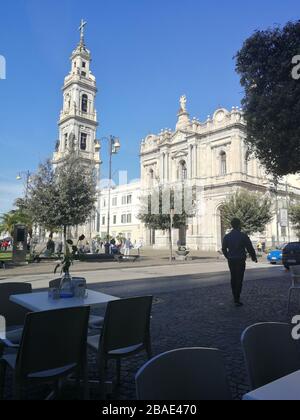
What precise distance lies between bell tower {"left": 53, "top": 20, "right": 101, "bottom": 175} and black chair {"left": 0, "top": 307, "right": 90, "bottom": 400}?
2248 inches

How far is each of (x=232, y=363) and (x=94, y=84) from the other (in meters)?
63.5

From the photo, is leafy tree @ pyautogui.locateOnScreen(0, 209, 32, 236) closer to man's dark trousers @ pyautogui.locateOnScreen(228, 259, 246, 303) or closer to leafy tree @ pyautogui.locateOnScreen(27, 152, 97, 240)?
leafy tree @ pyautogui.locateOnScreen(27, 152, 97, 240)

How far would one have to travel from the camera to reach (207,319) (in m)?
7.41

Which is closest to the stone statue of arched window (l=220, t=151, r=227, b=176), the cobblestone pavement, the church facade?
the church facade

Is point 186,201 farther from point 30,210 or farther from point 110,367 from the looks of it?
point 110,367

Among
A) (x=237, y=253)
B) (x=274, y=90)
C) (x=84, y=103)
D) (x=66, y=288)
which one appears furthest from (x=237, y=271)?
(x=84, y=103)

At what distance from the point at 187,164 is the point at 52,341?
52.3m

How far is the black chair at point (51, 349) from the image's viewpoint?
2969 millimetres

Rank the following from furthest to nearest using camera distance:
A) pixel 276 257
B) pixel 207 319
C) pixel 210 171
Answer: pixel 210 171 < pixel 276 257 < pixel 207 319

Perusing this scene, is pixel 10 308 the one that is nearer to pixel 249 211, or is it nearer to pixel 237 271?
pixel 237 271

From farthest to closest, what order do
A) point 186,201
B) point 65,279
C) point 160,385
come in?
point 186,201 < point 65,279 < point 160,385

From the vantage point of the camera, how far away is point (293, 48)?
8.50 metres
